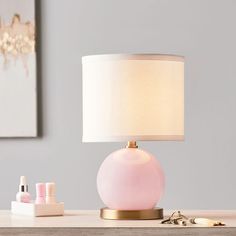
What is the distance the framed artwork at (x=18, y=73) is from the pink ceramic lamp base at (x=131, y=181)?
4.31ft

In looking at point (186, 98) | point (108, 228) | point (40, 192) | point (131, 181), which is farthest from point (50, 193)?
point (186, 98)

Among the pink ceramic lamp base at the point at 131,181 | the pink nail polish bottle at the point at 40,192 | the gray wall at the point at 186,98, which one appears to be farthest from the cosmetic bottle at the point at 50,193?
the gray wall at the point at 186,98

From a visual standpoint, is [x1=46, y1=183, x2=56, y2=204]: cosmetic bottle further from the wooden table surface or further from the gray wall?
the gray wall

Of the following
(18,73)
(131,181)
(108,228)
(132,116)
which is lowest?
(108,228)

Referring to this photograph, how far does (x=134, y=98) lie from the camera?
243 centimetres

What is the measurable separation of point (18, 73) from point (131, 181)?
1473mm

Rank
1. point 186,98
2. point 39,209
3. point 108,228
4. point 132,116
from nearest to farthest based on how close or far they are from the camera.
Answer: point 108,228
point 132,116
point 39,209
point 186,98

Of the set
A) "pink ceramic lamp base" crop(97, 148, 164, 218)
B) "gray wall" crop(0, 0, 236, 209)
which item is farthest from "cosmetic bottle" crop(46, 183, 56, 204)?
"gray wall" crop(0, 0, 236, 209)

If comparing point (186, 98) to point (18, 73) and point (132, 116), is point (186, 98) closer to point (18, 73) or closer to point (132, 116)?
point (18, 73)

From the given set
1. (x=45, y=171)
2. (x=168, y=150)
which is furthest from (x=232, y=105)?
(x=45, y=171)

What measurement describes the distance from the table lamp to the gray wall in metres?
1.20

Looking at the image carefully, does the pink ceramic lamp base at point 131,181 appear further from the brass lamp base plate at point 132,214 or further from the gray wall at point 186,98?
the gray wall at point 186,98

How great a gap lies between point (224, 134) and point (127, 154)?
127 centimetres

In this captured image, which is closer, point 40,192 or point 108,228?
point 108,228
